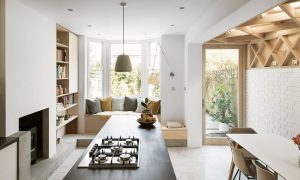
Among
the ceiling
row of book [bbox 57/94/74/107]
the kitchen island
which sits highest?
the ceiling

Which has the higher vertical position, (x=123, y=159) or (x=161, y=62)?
(x=161, y=62)

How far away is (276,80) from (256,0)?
9.30 ft

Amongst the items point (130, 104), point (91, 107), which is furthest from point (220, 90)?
point (91, 107)

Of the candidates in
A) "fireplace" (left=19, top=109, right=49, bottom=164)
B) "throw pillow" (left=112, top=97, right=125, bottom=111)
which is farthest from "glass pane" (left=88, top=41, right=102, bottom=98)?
"fireplace" (left=19, top=109, right=49, bottom=164)

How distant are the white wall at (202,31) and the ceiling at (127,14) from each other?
0.63ft

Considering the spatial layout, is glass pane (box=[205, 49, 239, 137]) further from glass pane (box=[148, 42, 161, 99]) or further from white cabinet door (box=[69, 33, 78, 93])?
white cabinet door (box=[69, 33, 78, 93])

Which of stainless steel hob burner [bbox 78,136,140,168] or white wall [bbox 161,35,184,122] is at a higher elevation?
white wall [bbox 161,35,184,122]

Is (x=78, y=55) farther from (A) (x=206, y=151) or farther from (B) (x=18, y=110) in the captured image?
(A) (x=206, y=151)

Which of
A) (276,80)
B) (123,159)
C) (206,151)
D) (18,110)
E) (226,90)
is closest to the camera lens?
(123,159)

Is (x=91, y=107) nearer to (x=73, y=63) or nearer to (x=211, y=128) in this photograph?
(x=73, y=63)

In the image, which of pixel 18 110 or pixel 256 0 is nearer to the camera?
pixel 256 0

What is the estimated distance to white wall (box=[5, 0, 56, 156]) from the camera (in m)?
3.43

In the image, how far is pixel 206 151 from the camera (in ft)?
19.2

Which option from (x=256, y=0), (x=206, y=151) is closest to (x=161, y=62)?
(x=206, y=151)
